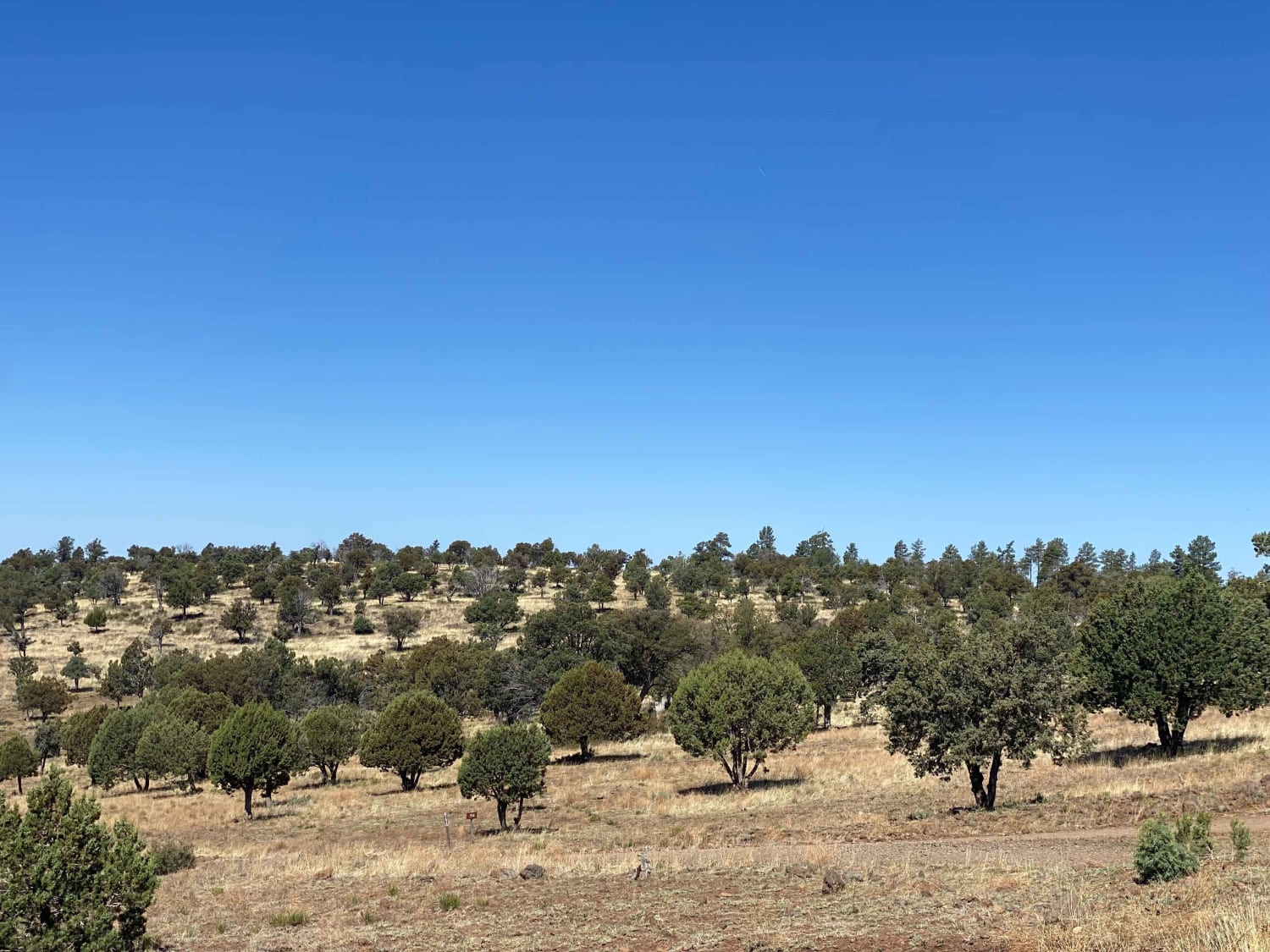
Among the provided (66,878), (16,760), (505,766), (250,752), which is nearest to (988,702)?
(505,766)

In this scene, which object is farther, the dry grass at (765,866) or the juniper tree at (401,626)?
the juniper tree at (401,626)

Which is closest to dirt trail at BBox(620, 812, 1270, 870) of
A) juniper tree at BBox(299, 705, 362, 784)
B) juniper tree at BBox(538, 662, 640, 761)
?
juniper tree at BBox(538, 662, 640, 761)

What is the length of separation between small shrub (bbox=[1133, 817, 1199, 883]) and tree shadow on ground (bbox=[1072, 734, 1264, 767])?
24260 millimetres

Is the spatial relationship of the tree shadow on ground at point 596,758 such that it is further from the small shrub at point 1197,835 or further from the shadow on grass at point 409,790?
the small shrub at point 1197,835

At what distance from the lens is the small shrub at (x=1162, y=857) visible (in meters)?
16.8

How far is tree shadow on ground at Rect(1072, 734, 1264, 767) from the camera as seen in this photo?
128 ft

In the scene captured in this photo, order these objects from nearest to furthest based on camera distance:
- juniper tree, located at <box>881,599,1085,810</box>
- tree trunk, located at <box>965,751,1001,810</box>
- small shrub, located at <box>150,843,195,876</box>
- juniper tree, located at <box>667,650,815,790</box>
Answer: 1. juniper tree, located at <box>881,599,1085,810</box>
2. tree trunk, located at <box>965,751,1001,810</box>
3. small shrub, located at <box>150,843,195,876</box>
4. juniper tree, located at <box>667,650,815,790</box>

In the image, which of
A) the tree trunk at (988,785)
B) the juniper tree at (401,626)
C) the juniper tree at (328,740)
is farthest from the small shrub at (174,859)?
the juniper tree at (401,626)

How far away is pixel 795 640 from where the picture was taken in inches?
3903

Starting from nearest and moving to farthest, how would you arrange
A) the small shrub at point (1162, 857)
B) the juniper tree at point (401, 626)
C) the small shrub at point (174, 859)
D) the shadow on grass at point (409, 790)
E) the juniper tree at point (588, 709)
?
the small shrub at point (1162, 857)
the small shrub at point (174, 859)
the shadow on grass at point (409, 790)
the juniper tree at point (588, 709)
the juniper tree at point (401, 626)

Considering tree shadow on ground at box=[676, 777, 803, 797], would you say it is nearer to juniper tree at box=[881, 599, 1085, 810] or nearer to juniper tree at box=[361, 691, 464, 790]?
juniper tree at box=[881, 599, 1085, 810]

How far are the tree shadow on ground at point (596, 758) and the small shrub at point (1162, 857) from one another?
51.8 metres

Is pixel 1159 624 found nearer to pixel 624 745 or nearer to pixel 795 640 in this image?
pixel 624 745

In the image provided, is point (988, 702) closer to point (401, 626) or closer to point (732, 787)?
point (732, 787)
